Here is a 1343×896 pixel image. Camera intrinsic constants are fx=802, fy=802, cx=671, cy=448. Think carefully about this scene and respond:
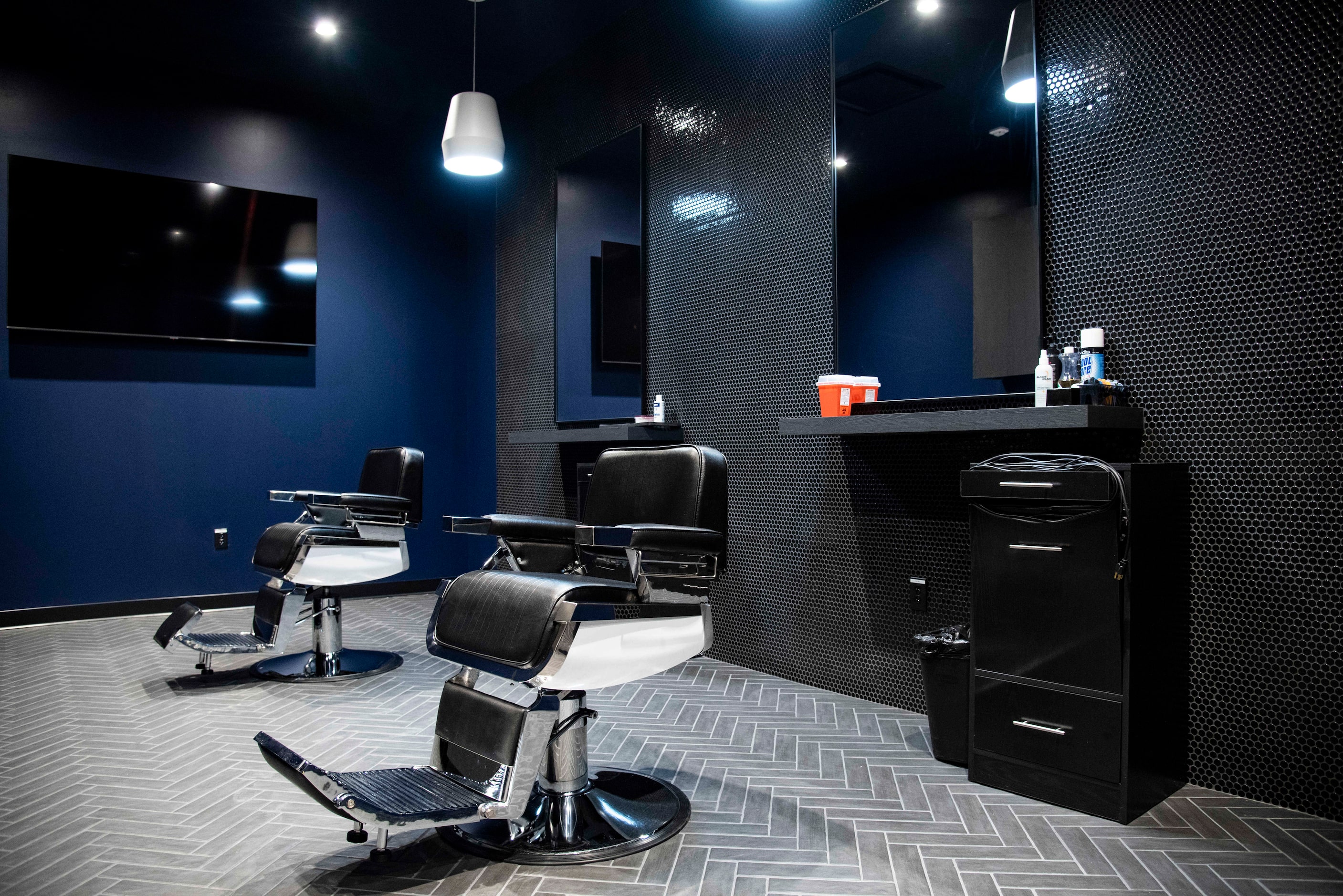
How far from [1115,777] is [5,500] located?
19.4ft

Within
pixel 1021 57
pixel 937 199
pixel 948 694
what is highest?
pixel 1021 57

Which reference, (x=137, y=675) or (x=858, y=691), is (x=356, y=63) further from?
(x=858, y=691)

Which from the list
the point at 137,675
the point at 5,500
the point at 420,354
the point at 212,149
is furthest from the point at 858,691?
the point at 212,149

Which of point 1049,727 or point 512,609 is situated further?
point 1049,727

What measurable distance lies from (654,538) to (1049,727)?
4.40 ft

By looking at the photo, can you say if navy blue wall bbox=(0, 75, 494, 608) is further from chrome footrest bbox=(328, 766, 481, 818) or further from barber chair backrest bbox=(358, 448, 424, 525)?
chrome footrest bbox=(328, 766, 481, 818)

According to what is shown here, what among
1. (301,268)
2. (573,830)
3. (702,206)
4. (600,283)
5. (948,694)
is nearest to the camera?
(573,830)

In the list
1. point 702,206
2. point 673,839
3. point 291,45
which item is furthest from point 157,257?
point 673,839

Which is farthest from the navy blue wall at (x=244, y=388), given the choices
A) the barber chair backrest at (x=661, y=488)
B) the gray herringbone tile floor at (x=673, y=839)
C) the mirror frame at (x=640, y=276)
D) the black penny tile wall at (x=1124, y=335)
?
the barber chair backrest at (x=661, y=488)

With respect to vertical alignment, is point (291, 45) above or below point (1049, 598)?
above

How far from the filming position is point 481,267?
6.41 meters

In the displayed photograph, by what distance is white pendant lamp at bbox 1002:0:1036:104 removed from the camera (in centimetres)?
280

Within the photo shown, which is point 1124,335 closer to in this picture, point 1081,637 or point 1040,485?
point 1040,485

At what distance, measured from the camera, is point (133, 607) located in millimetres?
5156
